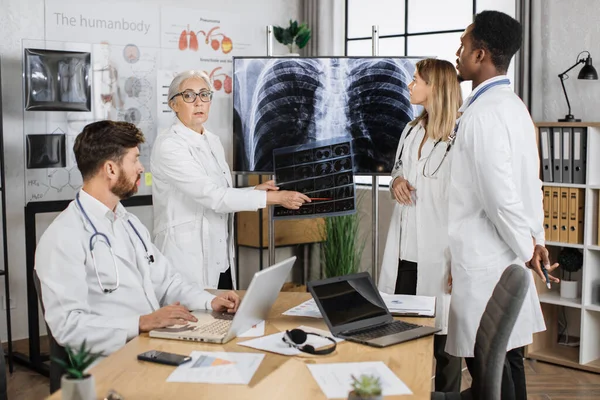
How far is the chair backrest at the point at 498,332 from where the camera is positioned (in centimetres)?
215

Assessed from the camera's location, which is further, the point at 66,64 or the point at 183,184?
the point at 66,64

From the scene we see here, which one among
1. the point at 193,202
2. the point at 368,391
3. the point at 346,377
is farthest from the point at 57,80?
the point at 368,391

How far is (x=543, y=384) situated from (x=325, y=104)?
6.99 ft

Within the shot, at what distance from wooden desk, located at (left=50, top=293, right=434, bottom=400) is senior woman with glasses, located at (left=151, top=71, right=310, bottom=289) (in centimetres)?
120

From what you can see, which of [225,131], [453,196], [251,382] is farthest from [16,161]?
[251,382]

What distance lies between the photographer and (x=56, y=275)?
235cm

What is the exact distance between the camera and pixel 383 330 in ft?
8.00

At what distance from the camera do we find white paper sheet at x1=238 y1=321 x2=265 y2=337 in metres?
2.39

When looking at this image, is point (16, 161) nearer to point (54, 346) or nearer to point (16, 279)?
point (16, 279)

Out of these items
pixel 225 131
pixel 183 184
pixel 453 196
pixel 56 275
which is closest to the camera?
pixel 56 275

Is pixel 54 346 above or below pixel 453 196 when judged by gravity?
below

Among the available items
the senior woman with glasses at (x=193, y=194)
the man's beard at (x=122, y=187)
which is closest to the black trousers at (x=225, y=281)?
the senior woman with glasses at (x=193, y=194)

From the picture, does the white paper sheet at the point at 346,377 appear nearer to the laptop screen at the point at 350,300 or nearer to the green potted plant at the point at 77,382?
the laptop screen at the point at 350,300

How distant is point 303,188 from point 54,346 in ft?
5.77
